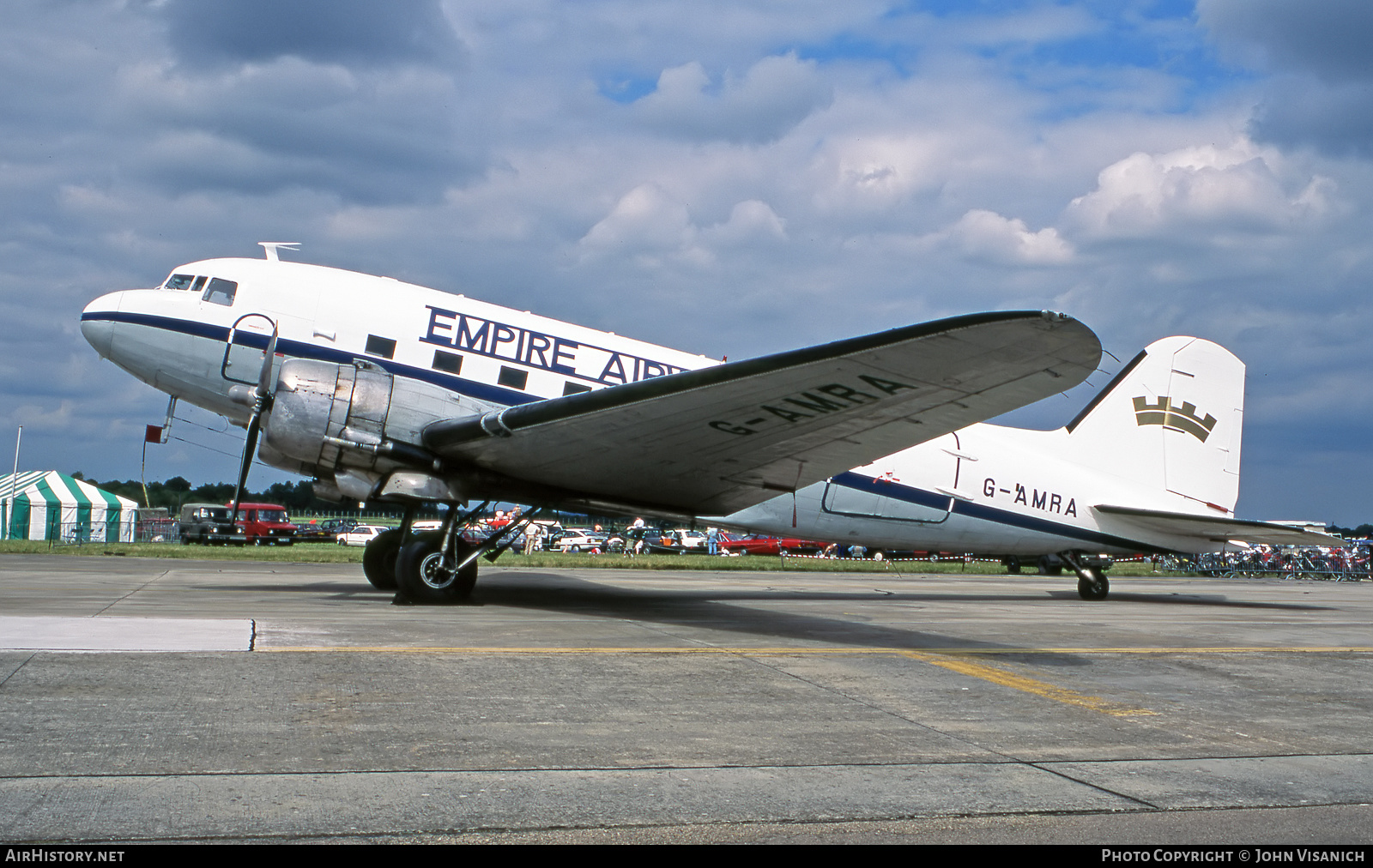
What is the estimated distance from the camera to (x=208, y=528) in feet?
151

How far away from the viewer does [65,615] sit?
948 cm

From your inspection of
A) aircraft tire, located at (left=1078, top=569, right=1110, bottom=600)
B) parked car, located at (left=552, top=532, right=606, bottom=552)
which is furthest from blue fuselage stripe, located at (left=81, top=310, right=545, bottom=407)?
parked car, located at (left=552, top=532, right=606, bottom=552)

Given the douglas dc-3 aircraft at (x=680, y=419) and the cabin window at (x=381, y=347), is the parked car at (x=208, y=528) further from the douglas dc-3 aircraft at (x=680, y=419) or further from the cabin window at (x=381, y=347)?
the cabin window at (x=381, y=347)

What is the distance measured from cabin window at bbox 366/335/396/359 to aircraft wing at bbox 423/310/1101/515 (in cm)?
182

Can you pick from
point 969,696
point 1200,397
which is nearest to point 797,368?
point 969,696

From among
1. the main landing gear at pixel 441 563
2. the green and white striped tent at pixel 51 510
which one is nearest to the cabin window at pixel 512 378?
the main landing gear at pixel 441 563

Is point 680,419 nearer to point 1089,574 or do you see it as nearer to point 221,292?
point 221,292

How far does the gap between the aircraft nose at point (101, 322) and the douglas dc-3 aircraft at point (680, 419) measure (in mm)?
36

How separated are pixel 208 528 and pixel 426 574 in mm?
39239

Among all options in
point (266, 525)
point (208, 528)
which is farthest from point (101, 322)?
point (266, 525)

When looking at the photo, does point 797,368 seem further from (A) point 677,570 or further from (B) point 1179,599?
(A) point 677,570

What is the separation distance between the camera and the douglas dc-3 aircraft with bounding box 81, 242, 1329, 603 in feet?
29.9

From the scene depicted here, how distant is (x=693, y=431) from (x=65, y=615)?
20.8 feet

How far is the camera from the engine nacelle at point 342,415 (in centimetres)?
1115
